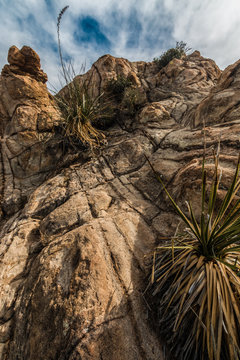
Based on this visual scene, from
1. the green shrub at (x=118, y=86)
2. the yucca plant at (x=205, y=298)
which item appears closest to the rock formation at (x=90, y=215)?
the yucca plant at (x=205, y=298)

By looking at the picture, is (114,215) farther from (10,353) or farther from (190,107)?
(190,107)

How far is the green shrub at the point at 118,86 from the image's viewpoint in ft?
18.2

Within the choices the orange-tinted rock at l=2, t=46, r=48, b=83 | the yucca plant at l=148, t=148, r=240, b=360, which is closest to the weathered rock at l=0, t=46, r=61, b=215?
the orange-tinted rock at l=2, t=46, r=48, b=83

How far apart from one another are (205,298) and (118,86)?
244 inches

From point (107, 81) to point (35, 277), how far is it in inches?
252

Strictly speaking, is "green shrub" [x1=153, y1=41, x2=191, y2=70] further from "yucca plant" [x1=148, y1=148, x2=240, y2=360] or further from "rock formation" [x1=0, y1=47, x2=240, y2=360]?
"yucca plant" [x1=148, y1=148, x2=240, y2=360]

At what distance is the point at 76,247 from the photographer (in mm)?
1794

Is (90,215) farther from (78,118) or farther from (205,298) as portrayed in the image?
(78,118)

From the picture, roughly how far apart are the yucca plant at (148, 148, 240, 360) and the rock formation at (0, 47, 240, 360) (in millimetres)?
194

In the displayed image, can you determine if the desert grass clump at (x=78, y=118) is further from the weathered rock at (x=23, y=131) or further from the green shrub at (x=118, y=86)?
the green shrub at (x=118, y=86)

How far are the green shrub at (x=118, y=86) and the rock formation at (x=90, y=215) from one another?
1.37m

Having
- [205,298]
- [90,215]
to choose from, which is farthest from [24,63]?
[205,298]

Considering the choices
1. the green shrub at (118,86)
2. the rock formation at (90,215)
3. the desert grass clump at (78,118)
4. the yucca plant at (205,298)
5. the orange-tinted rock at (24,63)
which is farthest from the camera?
the green shrub at (118,86)

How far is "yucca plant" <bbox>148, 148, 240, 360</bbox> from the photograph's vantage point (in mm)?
940
